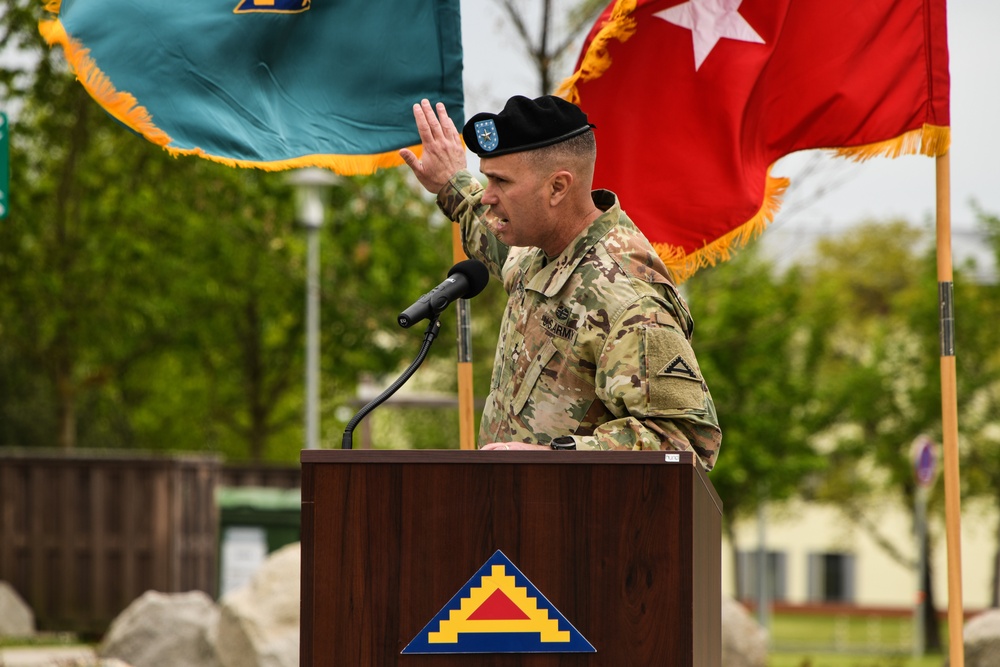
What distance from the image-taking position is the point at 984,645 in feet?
39.3

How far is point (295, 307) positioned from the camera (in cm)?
2611

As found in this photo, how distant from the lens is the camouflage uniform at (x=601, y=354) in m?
3.47

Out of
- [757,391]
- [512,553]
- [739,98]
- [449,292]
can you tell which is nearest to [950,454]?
[739,98]

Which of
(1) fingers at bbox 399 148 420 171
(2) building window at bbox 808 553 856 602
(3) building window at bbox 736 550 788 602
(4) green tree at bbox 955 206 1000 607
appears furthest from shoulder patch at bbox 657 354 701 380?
(2) building window at bbox 808 553 856 602

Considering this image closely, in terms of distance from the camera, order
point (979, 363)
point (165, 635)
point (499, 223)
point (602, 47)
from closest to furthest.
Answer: point (499, 223) < point (602, 47) < point (165, 635) < point (979, 363)

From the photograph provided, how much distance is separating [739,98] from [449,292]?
320 cm

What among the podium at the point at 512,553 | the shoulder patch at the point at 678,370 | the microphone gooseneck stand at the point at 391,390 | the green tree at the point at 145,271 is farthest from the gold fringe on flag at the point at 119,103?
the green tree at the point at 145,271

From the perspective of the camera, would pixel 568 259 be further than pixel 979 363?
No

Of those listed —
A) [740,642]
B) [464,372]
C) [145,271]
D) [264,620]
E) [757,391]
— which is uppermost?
[145,271]

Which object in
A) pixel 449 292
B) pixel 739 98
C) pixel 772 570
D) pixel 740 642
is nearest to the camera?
pixel 449 292

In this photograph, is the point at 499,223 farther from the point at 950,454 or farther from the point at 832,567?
the point at 832,567

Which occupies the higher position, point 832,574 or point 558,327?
point 558,327

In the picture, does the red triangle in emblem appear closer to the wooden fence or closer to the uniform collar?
the uniform collar

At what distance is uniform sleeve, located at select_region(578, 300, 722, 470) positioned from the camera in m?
3.44
